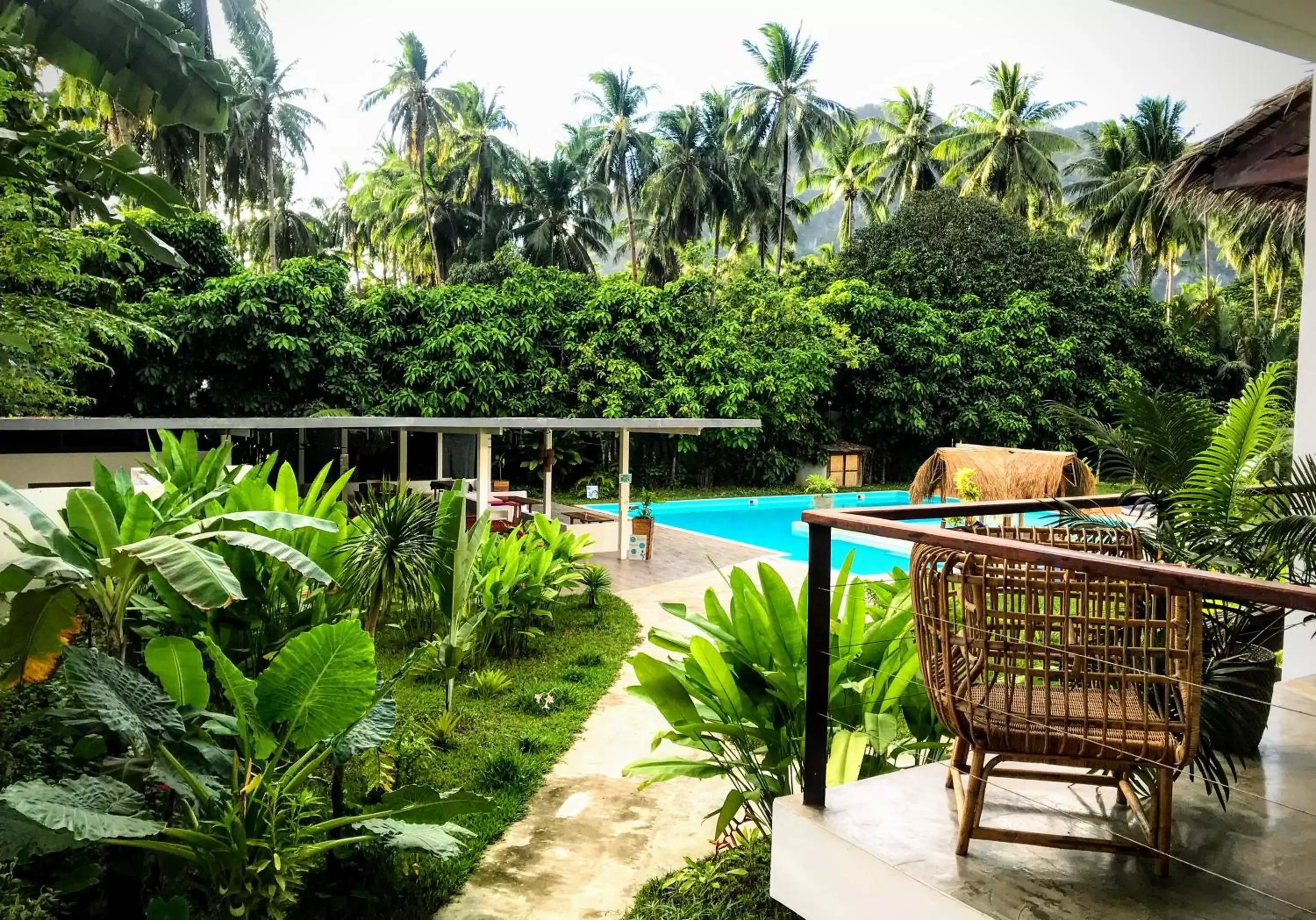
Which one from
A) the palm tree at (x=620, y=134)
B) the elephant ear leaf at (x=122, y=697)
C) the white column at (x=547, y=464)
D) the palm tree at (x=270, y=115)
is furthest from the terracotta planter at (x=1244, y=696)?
the palm tree at (x=270, y=115)

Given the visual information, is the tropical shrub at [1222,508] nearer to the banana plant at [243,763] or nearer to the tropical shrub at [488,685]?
the banana plant at [243,763]

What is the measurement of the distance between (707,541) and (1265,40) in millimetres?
11273

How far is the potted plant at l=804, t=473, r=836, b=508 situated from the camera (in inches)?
751

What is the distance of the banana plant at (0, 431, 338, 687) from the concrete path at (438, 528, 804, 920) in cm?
153

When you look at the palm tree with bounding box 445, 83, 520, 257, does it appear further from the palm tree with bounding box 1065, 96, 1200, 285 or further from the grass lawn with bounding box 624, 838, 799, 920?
the grass lawn with bounding box 624, 838, 799, 920

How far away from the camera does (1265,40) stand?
11.4 feet

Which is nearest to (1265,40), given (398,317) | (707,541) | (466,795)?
(466,795)

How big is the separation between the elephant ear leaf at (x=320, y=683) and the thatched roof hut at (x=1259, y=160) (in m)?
4.79

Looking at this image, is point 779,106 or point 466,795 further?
point 779,106

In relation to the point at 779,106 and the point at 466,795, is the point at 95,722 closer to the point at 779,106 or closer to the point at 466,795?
the point at 466,795

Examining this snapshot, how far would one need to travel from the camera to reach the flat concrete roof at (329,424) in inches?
355

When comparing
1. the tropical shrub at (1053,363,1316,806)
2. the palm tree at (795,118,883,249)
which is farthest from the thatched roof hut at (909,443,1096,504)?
the palm tree at (795,118,883,249)

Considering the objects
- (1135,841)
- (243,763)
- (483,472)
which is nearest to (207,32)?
(483,472)

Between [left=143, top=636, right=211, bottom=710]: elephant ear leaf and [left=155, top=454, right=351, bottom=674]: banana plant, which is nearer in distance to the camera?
[left=143, top=636, right=211, bottom=710]: elephant ear leaf
